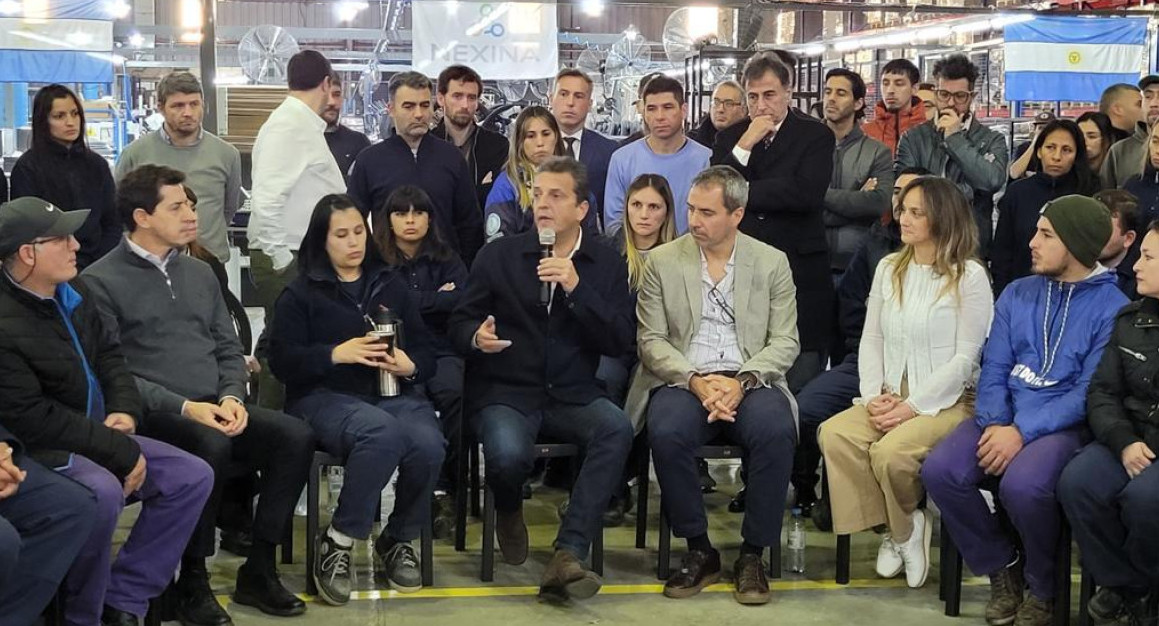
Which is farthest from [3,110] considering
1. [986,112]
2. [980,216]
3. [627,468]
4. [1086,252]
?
[986,112]

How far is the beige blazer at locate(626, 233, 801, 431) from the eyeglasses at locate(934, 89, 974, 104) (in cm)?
166

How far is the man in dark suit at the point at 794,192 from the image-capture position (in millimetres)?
4953

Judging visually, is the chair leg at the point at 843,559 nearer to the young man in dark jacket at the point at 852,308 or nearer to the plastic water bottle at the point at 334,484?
the young man in dark jacket at the point at 852,308

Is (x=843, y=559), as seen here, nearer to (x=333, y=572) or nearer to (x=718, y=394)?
(x=718, y=394)

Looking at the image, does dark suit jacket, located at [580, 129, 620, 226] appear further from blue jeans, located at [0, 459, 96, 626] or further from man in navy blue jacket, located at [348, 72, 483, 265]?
blue jeans, located at [0, 459, 96, 626]

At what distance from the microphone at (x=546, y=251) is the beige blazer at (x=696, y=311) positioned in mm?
361

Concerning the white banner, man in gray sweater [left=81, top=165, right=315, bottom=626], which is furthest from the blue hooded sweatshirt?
the white banner

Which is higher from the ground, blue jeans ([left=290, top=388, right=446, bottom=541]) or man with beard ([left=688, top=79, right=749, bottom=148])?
man with beard ([left=688, top=79, right=749, bottom=148])

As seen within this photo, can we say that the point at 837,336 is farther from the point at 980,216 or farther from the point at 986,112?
the point at 986,112

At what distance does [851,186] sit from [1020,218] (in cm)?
70

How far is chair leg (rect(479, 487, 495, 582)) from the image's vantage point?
414 cm

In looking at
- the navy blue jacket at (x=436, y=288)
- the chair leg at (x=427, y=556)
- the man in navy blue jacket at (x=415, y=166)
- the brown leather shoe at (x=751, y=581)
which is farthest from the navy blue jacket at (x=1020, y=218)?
the chair leg at (x=427, y=556)

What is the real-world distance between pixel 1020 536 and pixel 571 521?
1.35 meters

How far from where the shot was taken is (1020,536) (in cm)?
394
